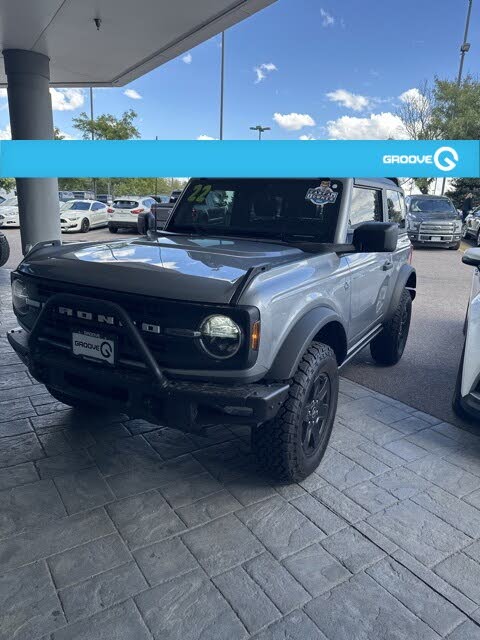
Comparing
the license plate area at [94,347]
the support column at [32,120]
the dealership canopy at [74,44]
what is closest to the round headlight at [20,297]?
the license plate area at [94,347]

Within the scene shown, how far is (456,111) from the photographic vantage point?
31.3m

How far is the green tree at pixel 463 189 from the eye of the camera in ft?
107

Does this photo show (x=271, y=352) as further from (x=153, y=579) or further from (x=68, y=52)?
(x=68, y=52)

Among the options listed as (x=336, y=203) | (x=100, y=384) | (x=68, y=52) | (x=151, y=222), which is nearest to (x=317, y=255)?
(x=336, y=203)

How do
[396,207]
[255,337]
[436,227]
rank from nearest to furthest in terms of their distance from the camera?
[255,337], [396,207], [436,227]

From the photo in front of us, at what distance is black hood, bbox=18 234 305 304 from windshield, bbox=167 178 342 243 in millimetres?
289

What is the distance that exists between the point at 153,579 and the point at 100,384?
0.98 m

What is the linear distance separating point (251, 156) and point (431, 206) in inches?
488

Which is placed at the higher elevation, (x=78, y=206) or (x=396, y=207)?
(x=396, y=207)

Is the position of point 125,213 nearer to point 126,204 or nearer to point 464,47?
point 126,204

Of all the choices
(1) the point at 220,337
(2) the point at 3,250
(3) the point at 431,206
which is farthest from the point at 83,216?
(1) the point at 220,337

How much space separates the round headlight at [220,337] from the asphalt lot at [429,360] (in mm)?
2450

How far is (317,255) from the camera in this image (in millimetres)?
Answer: 3160

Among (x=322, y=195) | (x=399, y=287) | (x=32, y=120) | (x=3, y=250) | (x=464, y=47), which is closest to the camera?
(x=322, y=195)
